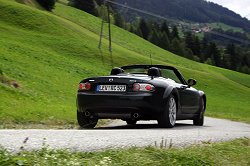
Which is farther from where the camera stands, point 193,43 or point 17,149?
point 193,43

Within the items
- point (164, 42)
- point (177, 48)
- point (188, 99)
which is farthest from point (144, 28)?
point (188, 99)

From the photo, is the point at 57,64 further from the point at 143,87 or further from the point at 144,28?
the point at 144,28

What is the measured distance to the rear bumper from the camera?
33.9ft

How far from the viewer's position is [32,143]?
211 inches

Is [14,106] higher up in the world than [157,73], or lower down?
lower down

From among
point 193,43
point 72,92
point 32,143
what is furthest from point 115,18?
point 32,143

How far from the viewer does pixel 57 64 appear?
44.5m

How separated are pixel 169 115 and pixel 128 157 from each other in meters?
6.08

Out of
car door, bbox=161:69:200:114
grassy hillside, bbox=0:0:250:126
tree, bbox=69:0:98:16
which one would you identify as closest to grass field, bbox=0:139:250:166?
car door, bbox=161:69:200:114

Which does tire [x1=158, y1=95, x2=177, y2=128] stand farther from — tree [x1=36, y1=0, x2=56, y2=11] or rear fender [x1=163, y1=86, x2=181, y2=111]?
tree [x1=36, y1=0, x2=56, y2=11]

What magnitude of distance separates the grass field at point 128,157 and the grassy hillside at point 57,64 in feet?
26.9

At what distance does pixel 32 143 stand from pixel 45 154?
904 millimetres

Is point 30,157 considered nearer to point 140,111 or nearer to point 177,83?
point 140,111

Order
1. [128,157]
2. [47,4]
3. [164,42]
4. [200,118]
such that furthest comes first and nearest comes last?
[164,42]
[47,4]
[200,118]
[128,157]
